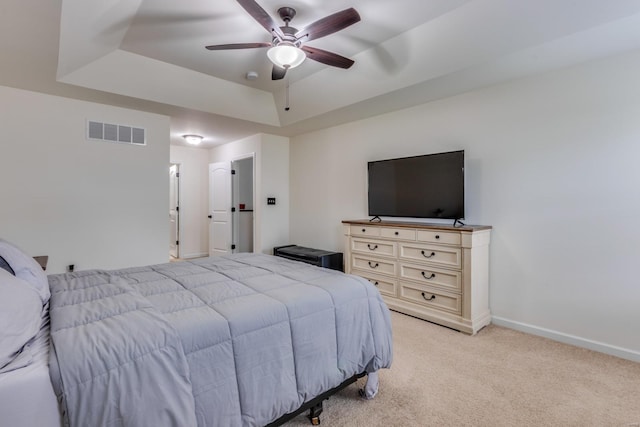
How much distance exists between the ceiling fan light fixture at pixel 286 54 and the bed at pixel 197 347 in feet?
5.32

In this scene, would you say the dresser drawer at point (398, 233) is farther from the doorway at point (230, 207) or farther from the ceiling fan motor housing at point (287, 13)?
the doorway at point (230, 207)

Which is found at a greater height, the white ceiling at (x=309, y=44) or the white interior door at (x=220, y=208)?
the white ceiling at (x=309, y=44)

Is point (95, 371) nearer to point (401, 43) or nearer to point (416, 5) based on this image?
point (416, 5)

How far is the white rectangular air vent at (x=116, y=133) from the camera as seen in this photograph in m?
3.77

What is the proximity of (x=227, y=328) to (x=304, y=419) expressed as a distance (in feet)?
2.69

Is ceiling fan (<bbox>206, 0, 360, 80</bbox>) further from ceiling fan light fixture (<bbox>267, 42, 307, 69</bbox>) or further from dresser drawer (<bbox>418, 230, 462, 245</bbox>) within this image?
dresser drawer (<bbox>418, 230, 462, 245</bbox>)

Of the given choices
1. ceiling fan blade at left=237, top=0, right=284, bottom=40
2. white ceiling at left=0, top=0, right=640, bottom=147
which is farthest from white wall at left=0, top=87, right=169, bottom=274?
ceiling fan blade at left=237, top=0, right=284, bottom=40

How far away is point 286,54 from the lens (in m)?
2.35

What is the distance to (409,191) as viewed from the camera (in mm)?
3590

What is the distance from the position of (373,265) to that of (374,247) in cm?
22

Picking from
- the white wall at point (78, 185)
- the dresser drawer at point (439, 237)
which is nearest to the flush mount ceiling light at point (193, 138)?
the white wall at point (78, 185)

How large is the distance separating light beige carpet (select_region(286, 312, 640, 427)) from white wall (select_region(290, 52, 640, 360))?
347 mm

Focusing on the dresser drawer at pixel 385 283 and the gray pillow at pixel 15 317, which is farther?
the dresser drawer at pixel 385 283

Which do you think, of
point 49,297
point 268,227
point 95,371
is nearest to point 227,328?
point 95,371
